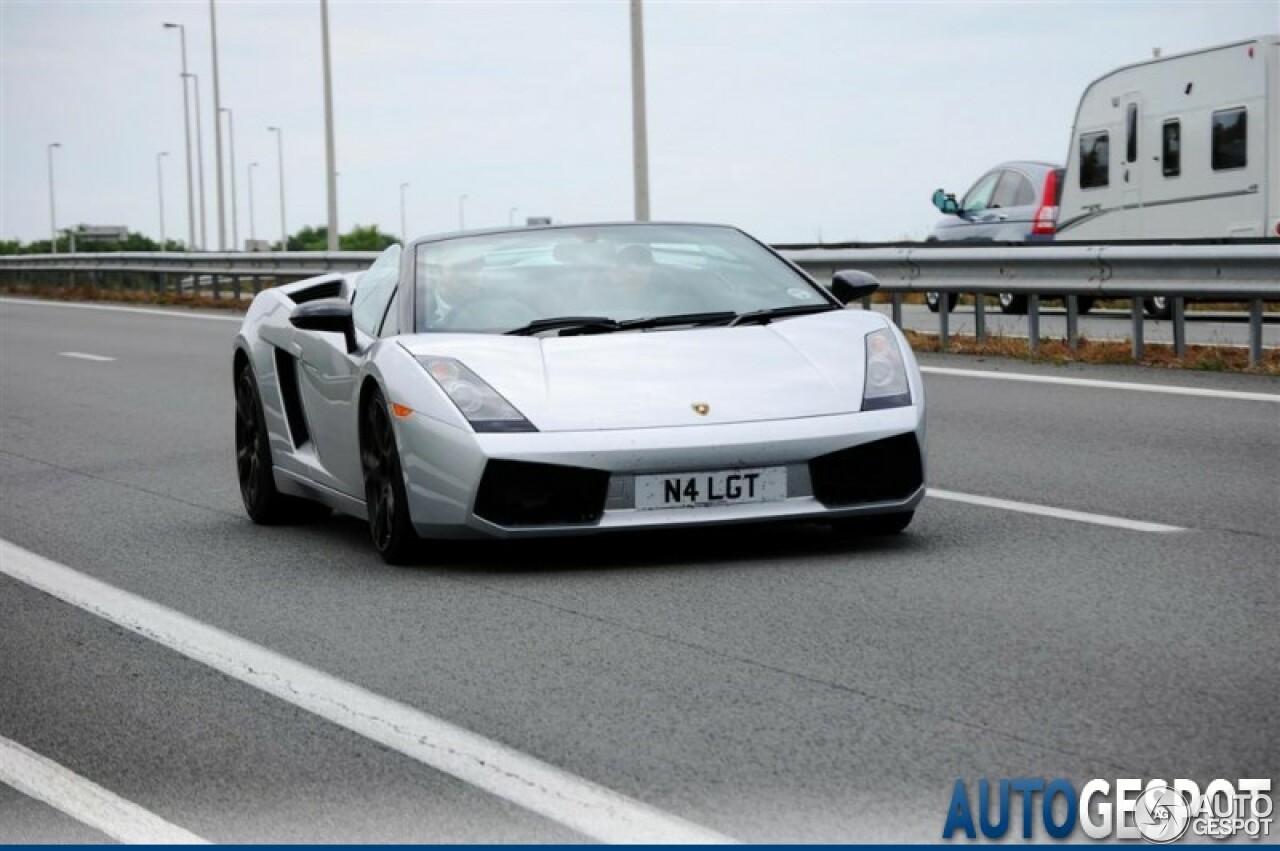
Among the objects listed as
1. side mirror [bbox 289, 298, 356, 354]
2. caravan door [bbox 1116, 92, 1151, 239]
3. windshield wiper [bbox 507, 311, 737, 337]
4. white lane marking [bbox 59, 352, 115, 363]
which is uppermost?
caravan door [bbox 1116, 92, 1151, 239]

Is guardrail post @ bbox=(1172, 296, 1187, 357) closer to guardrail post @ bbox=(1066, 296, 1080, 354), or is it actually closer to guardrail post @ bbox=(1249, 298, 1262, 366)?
guardrail post @ bbox=(1249, 298, 1262, 366)

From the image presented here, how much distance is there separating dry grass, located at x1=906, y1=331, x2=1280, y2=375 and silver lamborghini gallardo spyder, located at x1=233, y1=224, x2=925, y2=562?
658cm

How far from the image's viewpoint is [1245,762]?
4.58 meters

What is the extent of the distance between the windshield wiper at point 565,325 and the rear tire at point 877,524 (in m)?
1.06

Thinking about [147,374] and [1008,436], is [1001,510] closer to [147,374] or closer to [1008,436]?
[1008,436]

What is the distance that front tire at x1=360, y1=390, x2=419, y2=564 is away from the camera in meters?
7.70

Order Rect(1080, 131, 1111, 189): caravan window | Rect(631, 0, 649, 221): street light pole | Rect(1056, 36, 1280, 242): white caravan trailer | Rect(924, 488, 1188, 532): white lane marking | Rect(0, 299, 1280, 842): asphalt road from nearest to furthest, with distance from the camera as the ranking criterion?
Rect(0, 299, 1280, 842): asphalt road < Rect(924, 488, 1188, 532): white lane marking < Rect(1056, 36, 1280, 242): white caravan trailer < Rect(1080, 131, 1111, 189): caravan window < Rect(631, 0, 649, 221): street light pole

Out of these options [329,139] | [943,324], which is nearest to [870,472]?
[943,324]

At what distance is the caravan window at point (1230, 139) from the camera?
2306 cm

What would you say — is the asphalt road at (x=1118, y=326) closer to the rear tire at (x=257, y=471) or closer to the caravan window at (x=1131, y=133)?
the caravan window at (x=1131, y=133)

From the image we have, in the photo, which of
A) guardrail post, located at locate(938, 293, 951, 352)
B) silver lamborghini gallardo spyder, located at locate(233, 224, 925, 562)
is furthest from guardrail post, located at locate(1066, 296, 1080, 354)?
silver lamborghini gallardo spyder, located at locate(233, 224, 925, 562)

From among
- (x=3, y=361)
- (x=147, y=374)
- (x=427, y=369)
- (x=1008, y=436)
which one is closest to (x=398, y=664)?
(x=427, y=369)

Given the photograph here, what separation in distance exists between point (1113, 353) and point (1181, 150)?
885 cm

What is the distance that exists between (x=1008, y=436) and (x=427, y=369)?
4.69 meters
